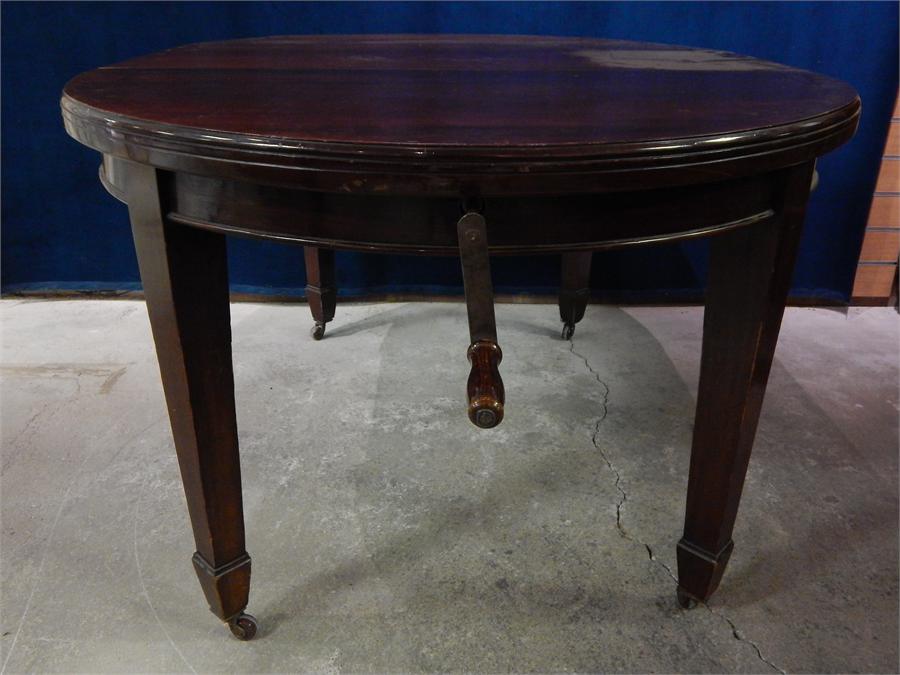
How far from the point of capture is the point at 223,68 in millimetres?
1171

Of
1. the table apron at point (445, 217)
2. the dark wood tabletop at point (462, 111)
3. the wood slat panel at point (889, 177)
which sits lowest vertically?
the wood slat panel at point (889, 177)

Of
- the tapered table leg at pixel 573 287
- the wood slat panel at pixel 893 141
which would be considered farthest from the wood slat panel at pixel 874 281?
the tapered table leg at pixel 573 287

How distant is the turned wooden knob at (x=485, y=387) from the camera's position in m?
0.62

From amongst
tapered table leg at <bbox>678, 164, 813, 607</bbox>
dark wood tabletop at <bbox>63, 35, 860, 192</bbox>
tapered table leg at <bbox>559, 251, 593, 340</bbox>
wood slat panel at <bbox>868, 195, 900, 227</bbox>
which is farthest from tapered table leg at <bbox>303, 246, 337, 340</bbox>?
wood slat panel at <bbox>868, 195, 900, 227</bbox>

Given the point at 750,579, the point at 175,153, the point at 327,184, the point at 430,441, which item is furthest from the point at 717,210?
the point at 430,441

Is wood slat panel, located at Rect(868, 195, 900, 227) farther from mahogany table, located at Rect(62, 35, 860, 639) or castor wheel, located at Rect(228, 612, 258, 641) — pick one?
castor wheel, located at Rect(228, 612, 258, 641)

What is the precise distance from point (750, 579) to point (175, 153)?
1087 millimetres

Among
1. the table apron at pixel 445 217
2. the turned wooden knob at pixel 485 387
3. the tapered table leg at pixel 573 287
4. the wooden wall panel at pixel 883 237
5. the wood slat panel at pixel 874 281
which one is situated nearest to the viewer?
the turned wooden knob at pixel 485 387

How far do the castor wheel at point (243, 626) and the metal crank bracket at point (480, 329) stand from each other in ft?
2.24

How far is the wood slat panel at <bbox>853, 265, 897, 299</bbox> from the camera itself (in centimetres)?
226

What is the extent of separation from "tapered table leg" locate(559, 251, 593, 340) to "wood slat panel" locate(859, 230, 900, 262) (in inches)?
34.1

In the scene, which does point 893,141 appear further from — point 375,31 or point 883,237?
point 375,31

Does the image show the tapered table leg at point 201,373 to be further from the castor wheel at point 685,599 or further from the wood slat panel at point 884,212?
the wood slat panel at point 884,212

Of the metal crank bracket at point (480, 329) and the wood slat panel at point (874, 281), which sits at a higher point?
the metal crank bracket at point (480, 329)
